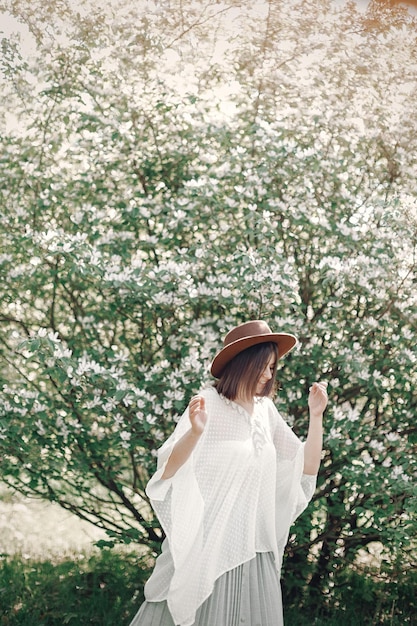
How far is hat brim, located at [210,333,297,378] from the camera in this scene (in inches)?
Answer: 99.6

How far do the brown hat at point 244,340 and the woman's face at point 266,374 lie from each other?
0.07 m

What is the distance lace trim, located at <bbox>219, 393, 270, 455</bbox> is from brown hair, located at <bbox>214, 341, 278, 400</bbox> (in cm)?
2

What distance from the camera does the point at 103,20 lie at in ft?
13.6

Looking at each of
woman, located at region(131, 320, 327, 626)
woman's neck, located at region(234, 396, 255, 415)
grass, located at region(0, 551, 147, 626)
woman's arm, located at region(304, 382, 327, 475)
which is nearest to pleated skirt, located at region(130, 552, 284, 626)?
woman, located at region(131, 320, 327, 626)

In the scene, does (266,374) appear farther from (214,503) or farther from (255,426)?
(214,503)

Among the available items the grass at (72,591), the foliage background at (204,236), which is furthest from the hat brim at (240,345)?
the grass at (72,591)

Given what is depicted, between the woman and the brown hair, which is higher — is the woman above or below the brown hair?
below

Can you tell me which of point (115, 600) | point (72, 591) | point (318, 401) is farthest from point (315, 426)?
point (72, 591)

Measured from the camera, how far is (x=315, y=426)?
8.23ft

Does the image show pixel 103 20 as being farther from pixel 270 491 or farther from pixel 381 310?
pixel 270 491

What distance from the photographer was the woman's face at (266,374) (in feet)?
8.34

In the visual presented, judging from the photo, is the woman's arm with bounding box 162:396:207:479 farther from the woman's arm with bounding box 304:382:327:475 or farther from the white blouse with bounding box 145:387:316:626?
the woman's arm with bounding box 304:382:327:475

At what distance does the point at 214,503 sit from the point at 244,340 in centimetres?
52

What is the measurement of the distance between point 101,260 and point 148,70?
1.28 meters
